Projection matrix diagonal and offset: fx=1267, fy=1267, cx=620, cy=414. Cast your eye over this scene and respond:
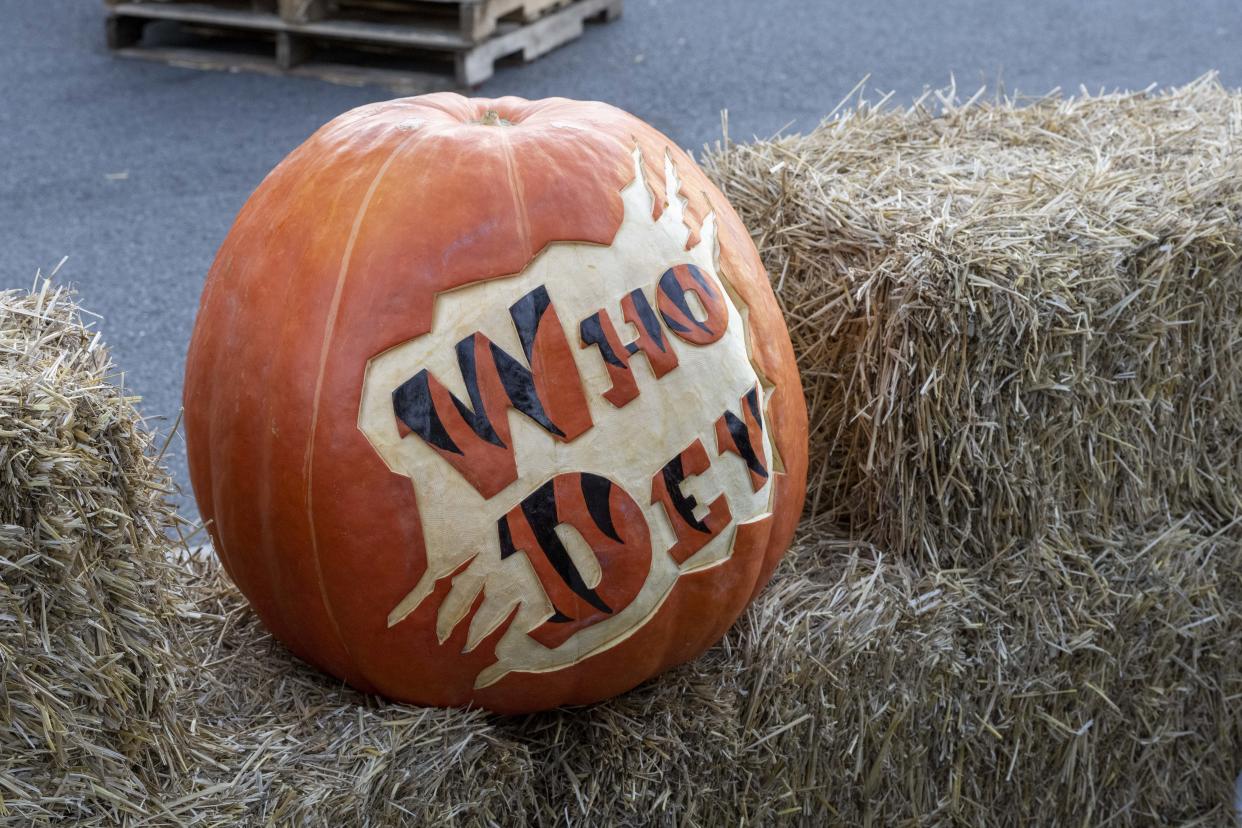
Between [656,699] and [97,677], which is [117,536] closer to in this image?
[97,677]

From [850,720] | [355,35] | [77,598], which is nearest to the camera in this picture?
[77,598]

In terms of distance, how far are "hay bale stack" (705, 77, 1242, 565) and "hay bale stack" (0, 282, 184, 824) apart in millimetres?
1300

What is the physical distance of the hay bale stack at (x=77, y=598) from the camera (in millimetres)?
1454

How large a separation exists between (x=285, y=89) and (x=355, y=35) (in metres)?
0.49

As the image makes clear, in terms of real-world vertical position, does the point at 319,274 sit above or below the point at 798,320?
above

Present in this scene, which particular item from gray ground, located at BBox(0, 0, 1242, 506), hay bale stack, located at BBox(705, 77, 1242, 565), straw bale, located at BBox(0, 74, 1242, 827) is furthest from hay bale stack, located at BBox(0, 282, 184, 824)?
gray ground, located at BBox(0, 0, 1242, 506)

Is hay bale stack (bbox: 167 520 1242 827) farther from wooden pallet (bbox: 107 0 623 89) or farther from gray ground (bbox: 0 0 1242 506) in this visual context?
wooden pallet (bbox: 107 0 623 89)

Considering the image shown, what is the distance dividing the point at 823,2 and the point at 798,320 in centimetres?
670

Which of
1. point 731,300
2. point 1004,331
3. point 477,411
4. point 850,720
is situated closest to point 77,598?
point 477,411

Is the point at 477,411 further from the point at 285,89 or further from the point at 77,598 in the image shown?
the point at 285,89

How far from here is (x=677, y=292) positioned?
1.84m

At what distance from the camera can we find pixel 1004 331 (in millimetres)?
2312

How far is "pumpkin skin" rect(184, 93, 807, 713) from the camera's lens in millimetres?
1721

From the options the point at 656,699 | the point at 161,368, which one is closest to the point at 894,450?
the point at 656,699
